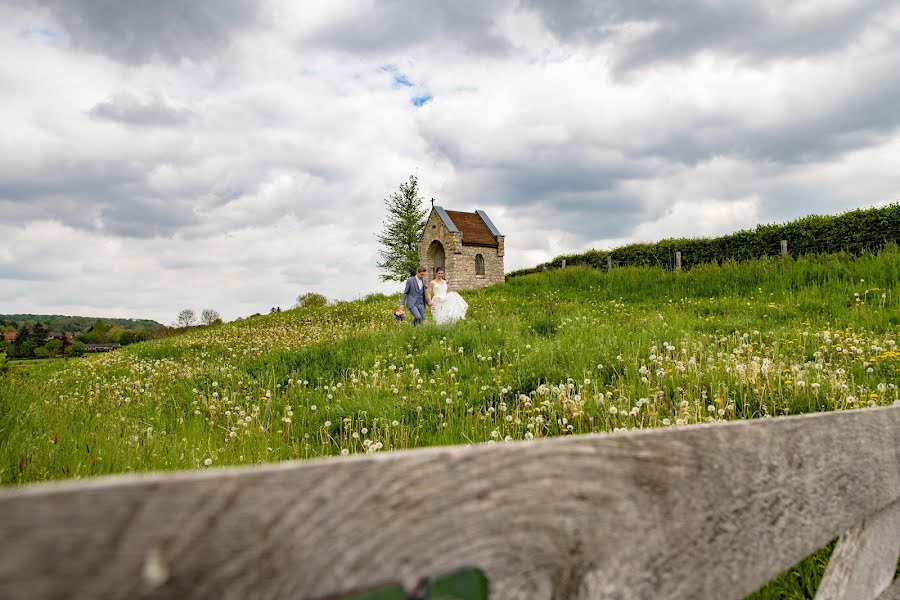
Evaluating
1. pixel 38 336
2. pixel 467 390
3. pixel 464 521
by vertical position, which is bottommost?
pixel 467 390

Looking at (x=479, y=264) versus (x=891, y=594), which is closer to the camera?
(x=891, y=594)

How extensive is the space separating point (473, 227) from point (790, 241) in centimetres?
2597

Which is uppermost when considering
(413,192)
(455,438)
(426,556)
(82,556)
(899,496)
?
(413,192)

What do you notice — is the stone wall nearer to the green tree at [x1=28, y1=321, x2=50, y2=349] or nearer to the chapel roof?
the chapel roof

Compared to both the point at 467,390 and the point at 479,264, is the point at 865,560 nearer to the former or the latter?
the point at 467,390

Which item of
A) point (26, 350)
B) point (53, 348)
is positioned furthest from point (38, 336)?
point (26, 350)

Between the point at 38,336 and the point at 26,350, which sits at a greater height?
the point at 38,336

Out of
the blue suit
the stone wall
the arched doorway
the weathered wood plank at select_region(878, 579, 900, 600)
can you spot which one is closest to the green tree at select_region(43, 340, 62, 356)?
the blue suit

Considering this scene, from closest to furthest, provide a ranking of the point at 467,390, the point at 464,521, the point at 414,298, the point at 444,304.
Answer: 1. the point at 464,521
2. the point at 467,390
3. the point at 444,304
4. the point at 414,298

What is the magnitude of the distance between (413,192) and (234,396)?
53491 millimetres

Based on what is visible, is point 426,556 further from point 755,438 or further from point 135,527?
point 755,438

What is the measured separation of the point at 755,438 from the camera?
56.4 inches

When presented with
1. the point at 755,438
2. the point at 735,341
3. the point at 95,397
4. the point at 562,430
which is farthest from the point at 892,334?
the point at 95,397

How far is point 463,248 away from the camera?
145ft
